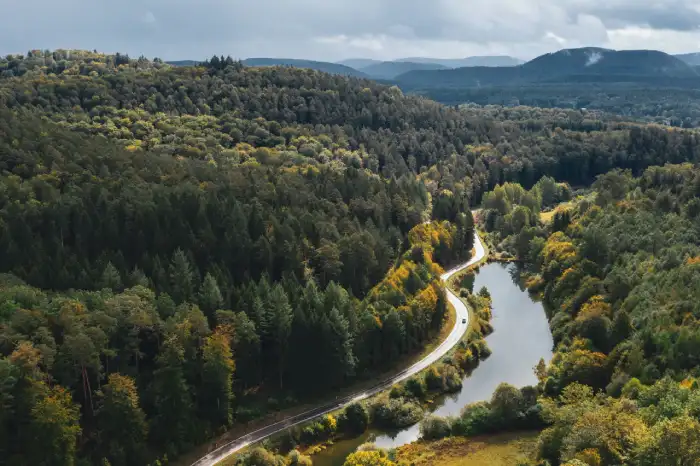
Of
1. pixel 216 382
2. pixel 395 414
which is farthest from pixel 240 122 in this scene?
pixel 395 414

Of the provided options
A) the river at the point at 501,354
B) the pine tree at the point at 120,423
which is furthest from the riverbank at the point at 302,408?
the river at the point at 501,354

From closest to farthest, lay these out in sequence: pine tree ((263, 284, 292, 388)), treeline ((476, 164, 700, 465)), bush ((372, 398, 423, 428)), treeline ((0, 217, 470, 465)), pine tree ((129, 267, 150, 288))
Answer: treeline ((476, 164, 700, 465))
treeline ((0, 217, 470, 465))
bush ((372, 398, 423, 428))
pine tree ((263, 284, 292, 388))
pine tree ((129, 267, 150, 288))

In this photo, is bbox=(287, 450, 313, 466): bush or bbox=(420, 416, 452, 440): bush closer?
bbox=(287, 450, 313, 466): bush

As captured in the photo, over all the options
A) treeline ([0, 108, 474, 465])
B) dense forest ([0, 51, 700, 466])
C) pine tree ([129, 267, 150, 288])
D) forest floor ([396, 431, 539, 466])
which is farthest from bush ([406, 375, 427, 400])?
pine tree ([129, 267, 150, 288])

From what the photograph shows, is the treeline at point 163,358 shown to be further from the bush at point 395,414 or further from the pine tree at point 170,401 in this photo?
the bush at point 395,414

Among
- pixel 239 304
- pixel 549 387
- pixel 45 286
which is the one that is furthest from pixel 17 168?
pixel 549 387

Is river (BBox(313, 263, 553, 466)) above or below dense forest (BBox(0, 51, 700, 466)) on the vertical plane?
below

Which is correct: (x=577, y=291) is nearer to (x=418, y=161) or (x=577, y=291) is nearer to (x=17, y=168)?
(x=17, y=168)

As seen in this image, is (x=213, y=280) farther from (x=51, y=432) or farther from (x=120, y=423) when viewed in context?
(x=51, y=432)

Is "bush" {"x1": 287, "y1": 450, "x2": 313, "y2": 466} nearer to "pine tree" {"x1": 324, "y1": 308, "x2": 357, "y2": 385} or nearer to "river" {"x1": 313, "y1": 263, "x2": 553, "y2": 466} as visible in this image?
"river" {"x1": 313, "y1": 263, "x2": 553, "y2": 466}
